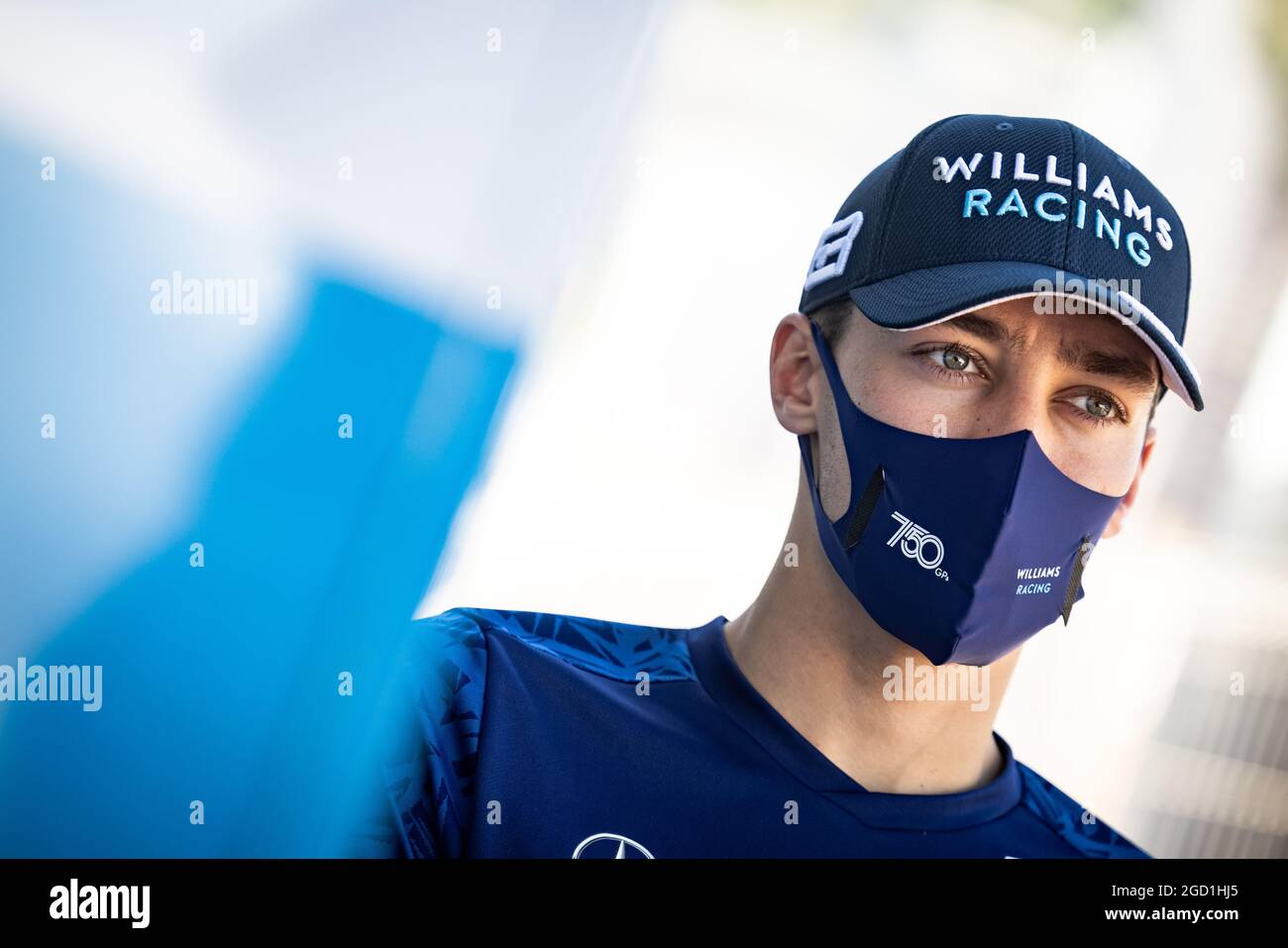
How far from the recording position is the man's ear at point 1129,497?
1537mm

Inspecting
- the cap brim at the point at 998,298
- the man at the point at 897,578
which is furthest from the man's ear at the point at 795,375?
the cap brim at the point at 998,298

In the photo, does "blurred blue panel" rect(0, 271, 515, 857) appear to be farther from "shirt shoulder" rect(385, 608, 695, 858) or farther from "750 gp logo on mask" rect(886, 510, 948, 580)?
"750 gp logo on mask" rect(886, 510, 948, 580)

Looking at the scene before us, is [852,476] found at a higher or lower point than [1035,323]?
lower

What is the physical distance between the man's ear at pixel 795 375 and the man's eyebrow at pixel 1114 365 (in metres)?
0.30

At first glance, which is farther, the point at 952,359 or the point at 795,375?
the point at 795,375

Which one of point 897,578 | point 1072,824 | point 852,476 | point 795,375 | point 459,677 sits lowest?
point 1072,824

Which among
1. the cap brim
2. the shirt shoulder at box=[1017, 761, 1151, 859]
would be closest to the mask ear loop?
the cap brim

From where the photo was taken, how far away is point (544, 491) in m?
1.75

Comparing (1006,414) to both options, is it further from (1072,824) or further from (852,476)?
(1072,824)

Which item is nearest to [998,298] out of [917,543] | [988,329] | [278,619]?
[988,329]

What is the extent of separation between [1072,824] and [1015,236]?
31.0 inches

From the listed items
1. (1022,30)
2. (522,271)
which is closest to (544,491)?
(522,271)

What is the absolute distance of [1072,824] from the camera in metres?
1.65
